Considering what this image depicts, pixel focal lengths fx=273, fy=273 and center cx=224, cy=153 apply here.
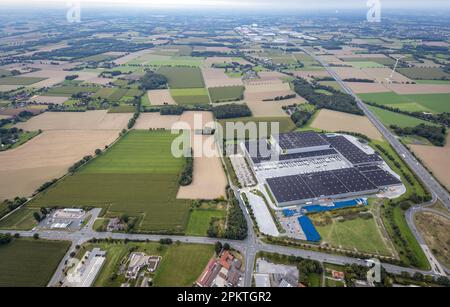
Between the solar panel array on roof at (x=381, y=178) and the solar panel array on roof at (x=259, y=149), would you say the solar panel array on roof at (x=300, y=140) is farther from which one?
the solar panel array on roof at (x=381, y=178)

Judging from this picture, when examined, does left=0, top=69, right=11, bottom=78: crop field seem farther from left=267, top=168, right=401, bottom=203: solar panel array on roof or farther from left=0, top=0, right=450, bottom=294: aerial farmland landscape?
left=267, top=168, right=401, bottom=203: solar panel array on roof

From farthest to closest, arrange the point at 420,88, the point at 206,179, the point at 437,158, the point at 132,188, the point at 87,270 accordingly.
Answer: the point at 420,88 → the point at 437,158 → the point at 206,179 → the point at 132,188 → the point at 87,270

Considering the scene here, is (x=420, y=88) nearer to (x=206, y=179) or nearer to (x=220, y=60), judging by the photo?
(x=220, y=60)

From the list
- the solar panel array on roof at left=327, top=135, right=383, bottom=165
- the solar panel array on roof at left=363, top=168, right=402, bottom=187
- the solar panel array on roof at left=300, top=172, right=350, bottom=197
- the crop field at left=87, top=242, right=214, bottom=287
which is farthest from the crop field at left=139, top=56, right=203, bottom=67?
the crop field at left=87, top=242, right=214, bottom=287

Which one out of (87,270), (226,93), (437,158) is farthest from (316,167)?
(226,93)
